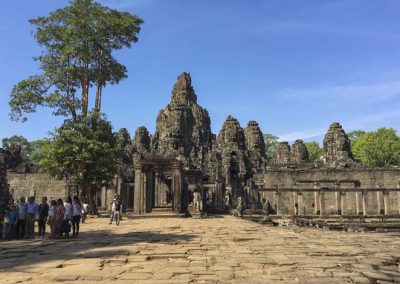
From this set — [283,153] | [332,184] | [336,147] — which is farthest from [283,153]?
[332,184]

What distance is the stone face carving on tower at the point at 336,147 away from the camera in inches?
1625

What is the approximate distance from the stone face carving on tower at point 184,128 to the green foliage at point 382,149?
23324 millimetres

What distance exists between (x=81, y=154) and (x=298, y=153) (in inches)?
1408

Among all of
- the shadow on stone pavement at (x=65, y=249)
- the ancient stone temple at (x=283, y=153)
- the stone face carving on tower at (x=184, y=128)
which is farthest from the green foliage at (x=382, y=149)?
the shadow on stone pavement at (x=65, y=249)

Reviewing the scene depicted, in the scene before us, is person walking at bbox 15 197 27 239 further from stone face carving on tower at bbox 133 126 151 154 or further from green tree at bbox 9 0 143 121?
stone face carving on tower at bbox 133 126 151 154

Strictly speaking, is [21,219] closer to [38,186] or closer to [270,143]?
[38,186]

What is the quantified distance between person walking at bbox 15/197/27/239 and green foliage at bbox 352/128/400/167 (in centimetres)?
5327

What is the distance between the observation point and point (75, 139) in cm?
2398

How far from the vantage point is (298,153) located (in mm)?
53125

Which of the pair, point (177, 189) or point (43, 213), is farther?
point (177, 189)

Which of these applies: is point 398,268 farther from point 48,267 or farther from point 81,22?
point 81,22

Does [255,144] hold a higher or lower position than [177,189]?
higher

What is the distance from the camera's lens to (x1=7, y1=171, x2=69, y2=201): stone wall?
37.3 metres

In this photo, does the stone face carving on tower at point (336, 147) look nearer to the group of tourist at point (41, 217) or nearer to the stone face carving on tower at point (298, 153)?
the stone face carving on tower at point (298, 153)
